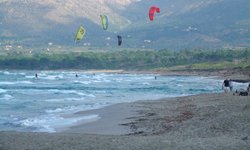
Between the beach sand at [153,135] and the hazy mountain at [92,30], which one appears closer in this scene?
the beach sand at [153,135]

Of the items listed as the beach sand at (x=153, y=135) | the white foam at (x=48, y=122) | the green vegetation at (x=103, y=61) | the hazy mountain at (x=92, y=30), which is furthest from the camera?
the hazy mountain at (x=92, y=30)

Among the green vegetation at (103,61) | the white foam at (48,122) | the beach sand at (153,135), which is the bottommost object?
the white foam at (48,122)

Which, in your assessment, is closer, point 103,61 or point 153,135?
point 153,135

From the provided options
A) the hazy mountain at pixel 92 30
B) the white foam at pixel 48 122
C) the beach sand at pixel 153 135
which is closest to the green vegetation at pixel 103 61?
the hazy mountain at pixel 92 30

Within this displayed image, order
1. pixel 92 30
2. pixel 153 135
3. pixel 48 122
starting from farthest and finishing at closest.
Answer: pixel 92 30, pixel 48 122, pixel 153 135

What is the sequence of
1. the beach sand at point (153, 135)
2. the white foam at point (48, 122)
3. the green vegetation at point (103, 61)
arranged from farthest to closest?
the green vegetation at point (103, 61) < the white foam at point (48, 122) < the beach sand at point (153, 135)

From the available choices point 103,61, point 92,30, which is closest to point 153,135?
point 103,61

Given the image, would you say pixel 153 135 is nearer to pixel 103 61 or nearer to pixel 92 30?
pixel 103 61

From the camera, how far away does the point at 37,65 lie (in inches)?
5032

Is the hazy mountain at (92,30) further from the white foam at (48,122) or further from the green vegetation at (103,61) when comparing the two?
the white foam at (48,122)

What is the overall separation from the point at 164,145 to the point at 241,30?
168 m

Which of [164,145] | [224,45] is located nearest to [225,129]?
[164,145]

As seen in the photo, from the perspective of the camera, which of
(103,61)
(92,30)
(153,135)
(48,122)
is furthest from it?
(92,30)

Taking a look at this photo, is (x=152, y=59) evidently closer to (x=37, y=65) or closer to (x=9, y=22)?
(x=37, y=65)
